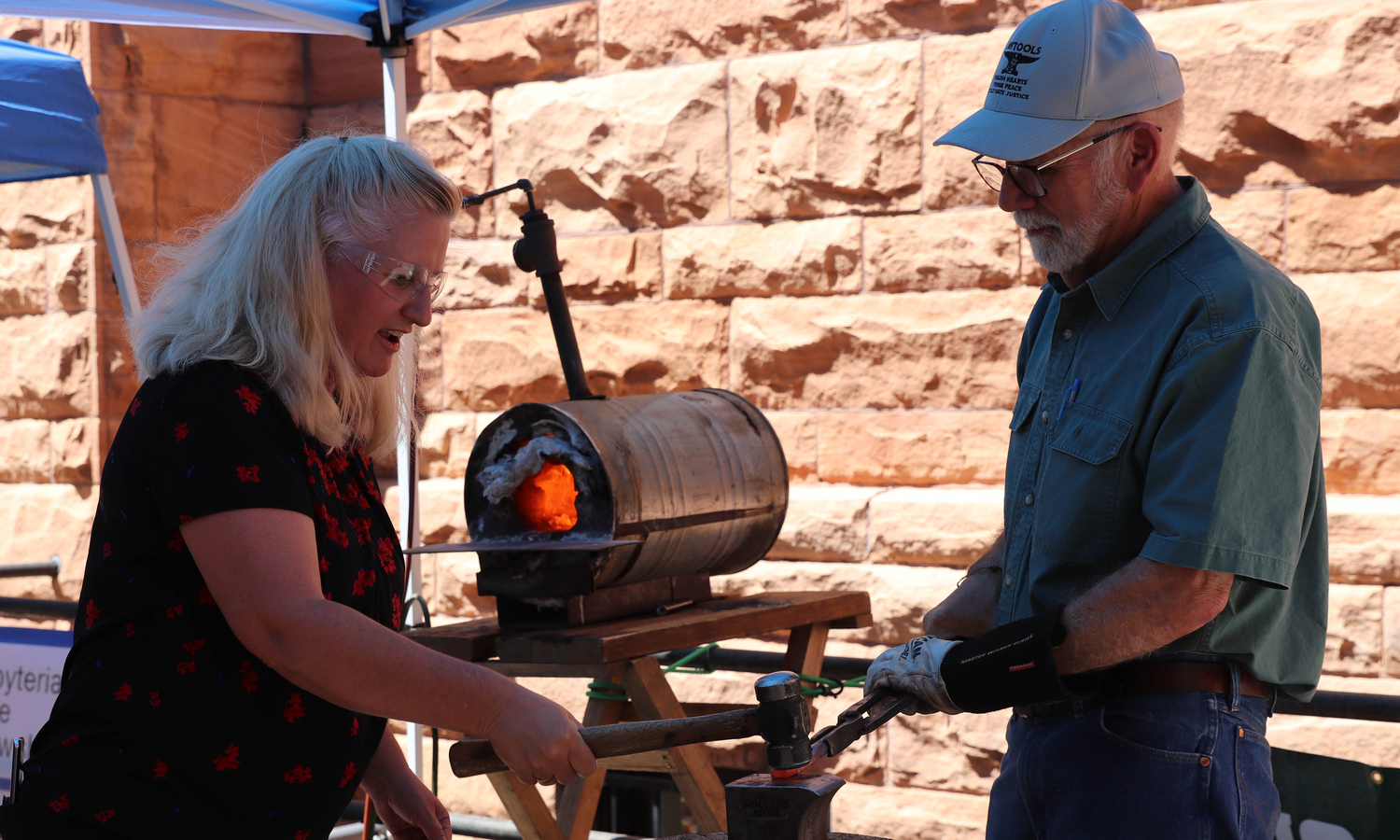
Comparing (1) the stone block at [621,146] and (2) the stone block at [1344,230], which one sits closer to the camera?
(2) the stone block at [1344,230]

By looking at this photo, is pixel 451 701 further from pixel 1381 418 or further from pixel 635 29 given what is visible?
pixel 635 29

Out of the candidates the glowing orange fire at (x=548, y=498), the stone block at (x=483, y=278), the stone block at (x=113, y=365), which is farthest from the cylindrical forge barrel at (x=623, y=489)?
the stone block at (x=113, y=365)

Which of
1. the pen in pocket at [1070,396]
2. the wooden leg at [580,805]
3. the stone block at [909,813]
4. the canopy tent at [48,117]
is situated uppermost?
the canopy tent at [48,117]

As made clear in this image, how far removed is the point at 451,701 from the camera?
6.26 feet

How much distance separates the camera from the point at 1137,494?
2.10 m

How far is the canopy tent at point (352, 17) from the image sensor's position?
3941 millimetres

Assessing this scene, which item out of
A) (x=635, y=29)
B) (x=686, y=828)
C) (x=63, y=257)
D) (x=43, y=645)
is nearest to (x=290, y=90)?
(x=63, y=257)

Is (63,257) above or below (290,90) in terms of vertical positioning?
below

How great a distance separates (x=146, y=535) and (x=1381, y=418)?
3.54m

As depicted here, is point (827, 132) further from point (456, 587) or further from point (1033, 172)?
point (1033, 172)

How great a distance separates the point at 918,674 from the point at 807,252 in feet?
9.36

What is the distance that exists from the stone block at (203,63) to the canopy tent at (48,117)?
1.16 meters

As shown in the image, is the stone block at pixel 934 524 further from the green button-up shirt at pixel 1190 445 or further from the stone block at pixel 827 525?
the green button-up shirt at pixel 1190 445

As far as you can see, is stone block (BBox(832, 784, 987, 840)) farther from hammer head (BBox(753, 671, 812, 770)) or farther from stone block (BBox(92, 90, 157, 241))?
stone block (BBox(92, 90, 157, 241))
